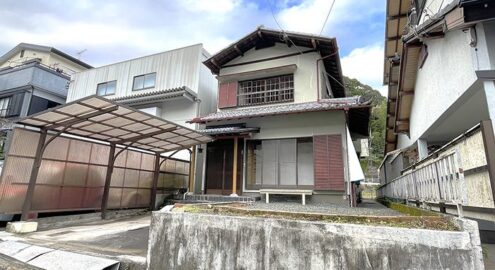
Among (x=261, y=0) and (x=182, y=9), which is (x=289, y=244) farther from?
(x=182, y=9)

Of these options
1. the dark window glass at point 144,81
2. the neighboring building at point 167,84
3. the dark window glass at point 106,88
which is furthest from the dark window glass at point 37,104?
the dark window glass at point 144,81

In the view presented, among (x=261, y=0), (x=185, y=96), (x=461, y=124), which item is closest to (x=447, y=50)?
(x=461, y=124)

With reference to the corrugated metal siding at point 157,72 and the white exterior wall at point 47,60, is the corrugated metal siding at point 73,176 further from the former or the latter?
the white exterior wall at point 47,60

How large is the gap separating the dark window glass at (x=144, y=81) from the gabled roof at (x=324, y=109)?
5.64 m

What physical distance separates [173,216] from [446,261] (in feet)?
11.4

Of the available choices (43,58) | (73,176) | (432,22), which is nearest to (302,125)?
(432,22)

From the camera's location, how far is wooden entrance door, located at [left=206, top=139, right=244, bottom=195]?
10734 millimetres

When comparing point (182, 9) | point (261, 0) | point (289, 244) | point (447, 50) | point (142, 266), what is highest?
point (182, 9)

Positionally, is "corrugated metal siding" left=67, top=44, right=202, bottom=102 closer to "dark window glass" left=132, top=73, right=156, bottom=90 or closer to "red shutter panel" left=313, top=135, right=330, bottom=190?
"dark window glass" left=132, top=73, right=156, bottom=90

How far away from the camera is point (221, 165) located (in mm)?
11055

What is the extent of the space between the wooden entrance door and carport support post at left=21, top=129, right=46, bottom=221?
579cm

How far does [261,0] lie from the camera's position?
25.1 feet

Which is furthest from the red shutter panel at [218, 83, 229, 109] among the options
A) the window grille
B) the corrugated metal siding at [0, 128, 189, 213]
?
A: the corrugated metal siding at [0, 128, 189, 213]

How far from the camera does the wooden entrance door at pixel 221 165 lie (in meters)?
10.7
